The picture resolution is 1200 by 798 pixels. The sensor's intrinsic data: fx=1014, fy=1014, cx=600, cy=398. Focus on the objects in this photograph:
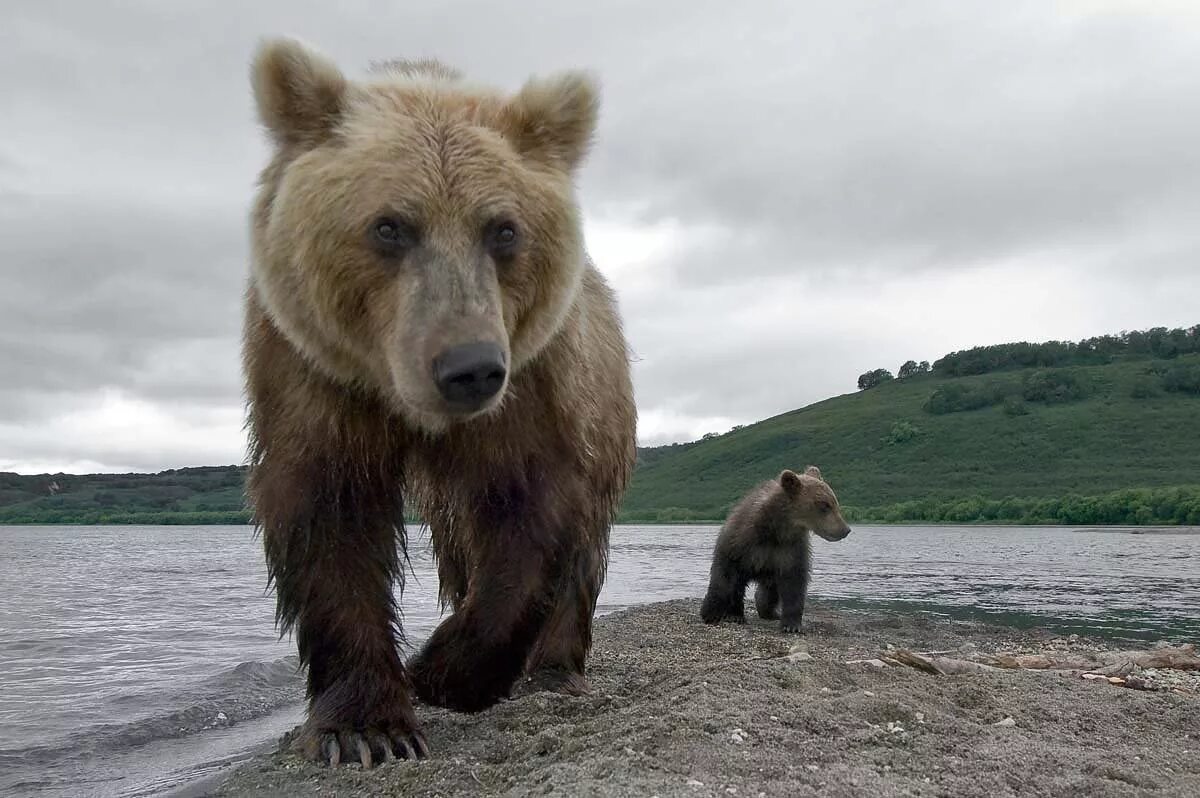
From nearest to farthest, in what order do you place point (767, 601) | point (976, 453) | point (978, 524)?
point (767, 601) → point (978, 524) → point (976, 453)

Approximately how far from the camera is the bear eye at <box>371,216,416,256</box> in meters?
3.34

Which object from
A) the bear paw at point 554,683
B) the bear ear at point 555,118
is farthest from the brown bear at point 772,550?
Answer: the bear ear at point 555,118

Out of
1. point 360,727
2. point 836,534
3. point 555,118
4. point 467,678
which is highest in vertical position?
point 555,118

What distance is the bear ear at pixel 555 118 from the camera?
→ 3.84 meters

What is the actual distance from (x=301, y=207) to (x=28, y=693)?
5560 millimetres

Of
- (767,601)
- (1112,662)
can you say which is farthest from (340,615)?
(767,601)

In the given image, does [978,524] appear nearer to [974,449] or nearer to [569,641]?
[974,449]

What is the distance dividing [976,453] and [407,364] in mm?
68112

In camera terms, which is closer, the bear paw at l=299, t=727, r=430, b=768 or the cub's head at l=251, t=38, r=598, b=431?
the cub's head at l=251, t=38, r=598, b=431

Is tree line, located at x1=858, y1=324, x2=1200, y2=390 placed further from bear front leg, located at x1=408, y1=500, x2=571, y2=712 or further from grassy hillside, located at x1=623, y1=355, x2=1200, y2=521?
bear front leg, located at x1=408, y1=500, x2=571, y2=712

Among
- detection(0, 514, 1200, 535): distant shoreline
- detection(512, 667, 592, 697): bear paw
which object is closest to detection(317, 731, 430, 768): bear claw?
detection(512, 667, 592, 697): bear paw

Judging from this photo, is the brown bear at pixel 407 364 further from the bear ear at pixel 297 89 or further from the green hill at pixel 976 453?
the green hill at pixel 976 453

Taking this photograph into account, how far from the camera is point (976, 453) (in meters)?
66.4

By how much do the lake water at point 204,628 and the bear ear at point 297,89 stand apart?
8.91ft
